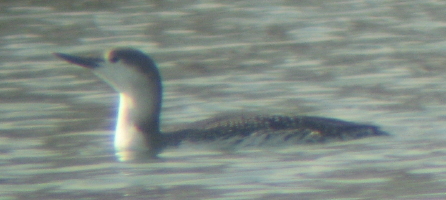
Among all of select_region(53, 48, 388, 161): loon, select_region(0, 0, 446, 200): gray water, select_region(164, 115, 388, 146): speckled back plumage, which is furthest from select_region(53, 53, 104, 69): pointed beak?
select_region(164, 115, 388, 146): speckled back plumage

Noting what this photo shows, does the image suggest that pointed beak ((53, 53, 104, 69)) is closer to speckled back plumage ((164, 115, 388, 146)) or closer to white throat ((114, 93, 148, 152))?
white throat ((114, 93, 148, 152))

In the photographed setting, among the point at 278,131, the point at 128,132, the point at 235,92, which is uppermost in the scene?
the point at 235,92

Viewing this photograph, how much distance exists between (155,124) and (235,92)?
6.73 feet

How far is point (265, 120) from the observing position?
834cm

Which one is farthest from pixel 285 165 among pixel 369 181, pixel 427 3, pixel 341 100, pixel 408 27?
pixel 427 3

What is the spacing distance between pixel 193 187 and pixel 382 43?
6381mm

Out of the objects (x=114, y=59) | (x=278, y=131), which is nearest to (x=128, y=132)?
(x=114, y=59)

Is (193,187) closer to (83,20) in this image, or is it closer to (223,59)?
(223,59)

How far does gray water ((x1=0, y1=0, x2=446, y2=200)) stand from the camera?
6.99 metres

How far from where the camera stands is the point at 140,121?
8414mm

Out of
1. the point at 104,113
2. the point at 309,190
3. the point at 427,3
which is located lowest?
the point at 309,190

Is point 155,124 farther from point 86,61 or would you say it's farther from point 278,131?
point 278,131

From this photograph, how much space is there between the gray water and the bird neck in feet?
0.54

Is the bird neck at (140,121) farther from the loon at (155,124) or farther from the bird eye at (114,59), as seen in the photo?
the bird eye at (114,59)
